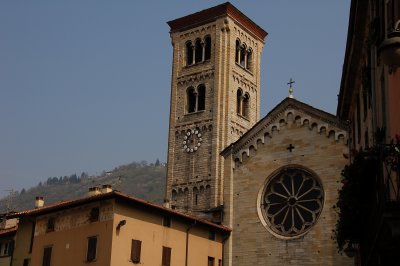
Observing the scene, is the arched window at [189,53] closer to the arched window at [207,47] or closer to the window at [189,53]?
the window at [189,53]

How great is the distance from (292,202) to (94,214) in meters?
10.6

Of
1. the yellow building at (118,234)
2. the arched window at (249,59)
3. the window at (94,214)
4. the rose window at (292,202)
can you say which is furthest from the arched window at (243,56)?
the window at (94,214)

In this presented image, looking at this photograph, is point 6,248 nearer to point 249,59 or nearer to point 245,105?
point 245,105

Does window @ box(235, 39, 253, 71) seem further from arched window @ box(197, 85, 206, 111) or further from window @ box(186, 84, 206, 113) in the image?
window @ box(186, 84, 206, 113)

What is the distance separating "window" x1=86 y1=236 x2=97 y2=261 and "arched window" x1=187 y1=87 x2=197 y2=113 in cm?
2022

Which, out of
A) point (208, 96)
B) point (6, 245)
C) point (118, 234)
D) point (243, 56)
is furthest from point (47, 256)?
point (243, 56)

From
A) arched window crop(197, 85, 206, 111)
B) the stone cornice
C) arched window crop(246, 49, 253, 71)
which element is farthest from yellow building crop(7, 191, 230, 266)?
arched window crop(246, 49, 253, 71)

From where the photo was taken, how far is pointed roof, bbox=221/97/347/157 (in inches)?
1425

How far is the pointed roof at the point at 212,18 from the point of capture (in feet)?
168

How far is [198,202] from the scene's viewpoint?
45.8 metres

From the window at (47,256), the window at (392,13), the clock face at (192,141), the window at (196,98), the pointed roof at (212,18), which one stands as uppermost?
the pointed roof at (212,18)

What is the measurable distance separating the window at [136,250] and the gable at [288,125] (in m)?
9.31

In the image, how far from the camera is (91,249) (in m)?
32.0

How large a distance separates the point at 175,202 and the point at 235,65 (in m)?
11.8
